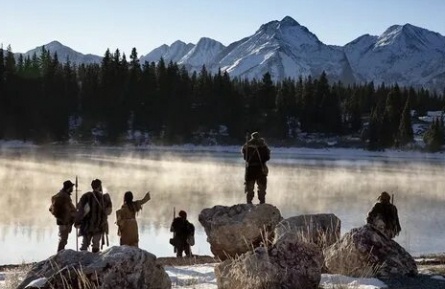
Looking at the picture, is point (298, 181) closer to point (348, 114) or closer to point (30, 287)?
point (30, 287)

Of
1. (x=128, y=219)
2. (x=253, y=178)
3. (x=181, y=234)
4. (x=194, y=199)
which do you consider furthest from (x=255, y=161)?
(x=194, y=199)

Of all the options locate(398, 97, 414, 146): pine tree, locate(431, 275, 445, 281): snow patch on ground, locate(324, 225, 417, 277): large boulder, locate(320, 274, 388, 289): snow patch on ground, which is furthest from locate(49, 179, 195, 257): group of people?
locate(398, 97, 414, 146): pine tree

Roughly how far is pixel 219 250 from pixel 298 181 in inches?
980

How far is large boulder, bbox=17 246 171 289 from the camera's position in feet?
24.7

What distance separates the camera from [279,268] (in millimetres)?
7957

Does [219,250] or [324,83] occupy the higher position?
[324,83]

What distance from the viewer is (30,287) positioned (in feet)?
24.5

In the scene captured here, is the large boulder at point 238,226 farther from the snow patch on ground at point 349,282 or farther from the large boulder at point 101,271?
the large boulder at point 101,271

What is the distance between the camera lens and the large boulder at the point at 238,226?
13383mm

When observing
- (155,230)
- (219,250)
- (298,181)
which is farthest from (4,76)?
(219,250)

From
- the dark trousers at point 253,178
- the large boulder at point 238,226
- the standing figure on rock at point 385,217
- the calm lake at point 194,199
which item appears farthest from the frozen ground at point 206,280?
the calm lake at point 194,199

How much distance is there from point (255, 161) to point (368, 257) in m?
6.72

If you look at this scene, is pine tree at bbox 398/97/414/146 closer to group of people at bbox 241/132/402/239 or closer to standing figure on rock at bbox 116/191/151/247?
group of people at bbox 241/132/402/239

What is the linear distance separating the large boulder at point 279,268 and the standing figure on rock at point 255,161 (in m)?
7.45
